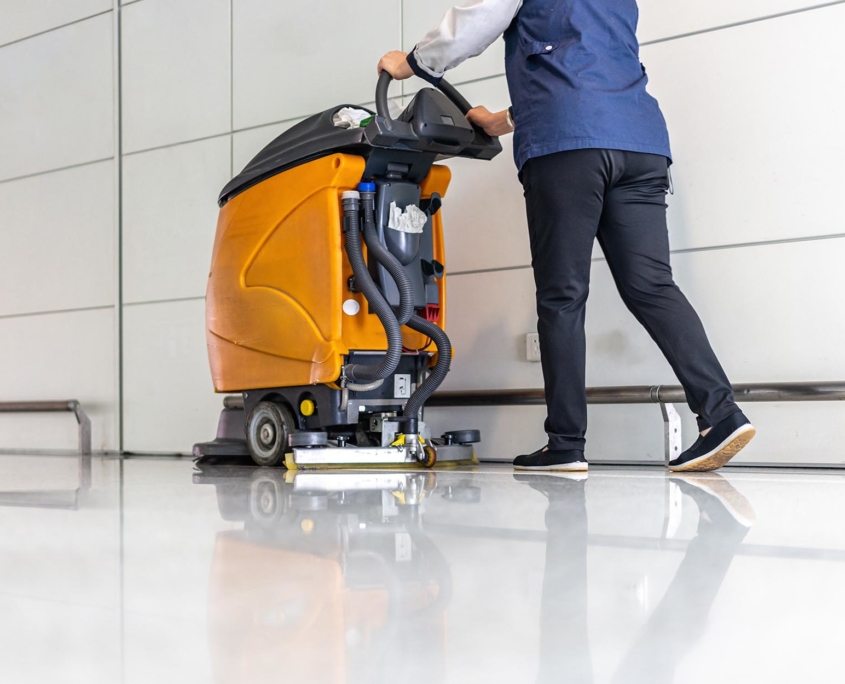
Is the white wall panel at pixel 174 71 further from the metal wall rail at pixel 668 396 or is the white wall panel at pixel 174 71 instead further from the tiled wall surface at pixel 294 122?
the metal wall rail at pixel 668 396

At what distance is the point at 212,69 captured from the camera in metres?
4.07

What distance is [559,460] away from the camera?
236 cm

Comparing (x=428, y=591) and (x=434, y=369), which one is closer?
(x=428, y=591)

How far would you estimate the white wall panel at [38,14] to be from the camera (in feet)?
14.9

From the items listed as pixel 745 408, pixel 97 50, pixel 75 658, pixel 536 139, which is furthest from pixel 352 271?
pixel 97 50

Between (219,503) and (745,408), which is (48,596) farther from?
(745,408)

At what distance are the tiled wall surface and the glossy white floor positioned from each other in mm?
1267

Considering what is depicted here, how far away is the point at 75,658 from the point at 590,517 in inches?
35.6

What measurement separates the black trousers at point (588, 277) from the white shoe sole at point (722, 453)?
7 centimetres

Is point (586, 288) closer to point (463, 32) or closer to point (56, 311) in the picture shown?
point (463, 32)

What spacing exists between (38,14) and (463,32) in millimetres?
3323

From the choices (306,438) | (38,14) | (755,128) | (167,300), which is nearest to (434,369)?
(306,438)

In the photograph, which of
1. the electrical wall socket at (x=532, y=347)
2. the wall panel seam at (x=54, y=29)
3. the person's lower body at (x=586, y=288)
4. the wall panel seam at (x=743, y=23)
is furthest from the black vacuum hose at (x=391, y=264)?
the wall panel seam at (x=54, y=29)

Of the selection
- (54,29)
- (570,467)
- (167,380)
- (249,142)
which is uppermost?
(54,29)
